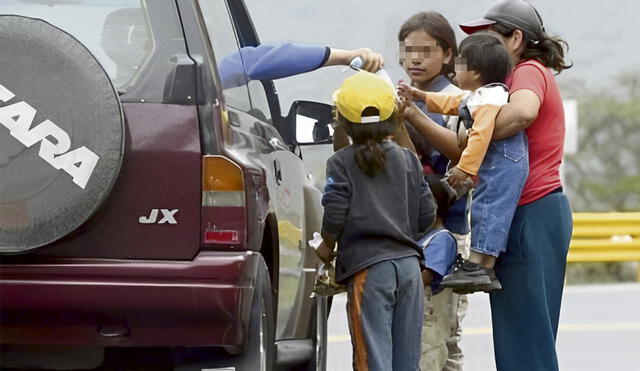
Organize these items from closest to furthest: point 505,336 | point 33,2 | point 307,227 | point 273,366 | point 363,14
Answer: point 33,2
point 273,366
point 505,336
point 307,227
point 363,14

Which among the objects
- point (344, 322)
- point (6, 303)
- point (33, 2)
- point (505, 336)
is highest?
point (33, 2)

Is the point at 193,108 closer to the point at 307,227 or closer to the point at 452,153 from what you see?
the point at 452,153

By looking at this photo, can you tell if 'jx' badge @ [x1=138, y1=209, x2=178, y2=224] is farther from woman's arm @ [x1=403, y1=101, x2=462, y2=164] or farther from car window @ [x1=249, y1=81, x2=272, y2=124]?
woman's arm @ [x1=403, y1=101, x2=462, y2=164]

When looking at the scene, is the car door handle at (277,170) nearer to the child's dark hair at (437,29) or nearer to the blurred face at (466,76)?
the blurred face at (466,76)

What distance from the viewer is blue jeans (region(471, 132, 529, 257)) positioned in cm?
607

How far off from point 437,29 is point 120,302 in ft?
7.17

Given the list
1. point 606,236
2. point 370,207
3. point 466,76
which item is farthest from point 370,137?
point 606,236

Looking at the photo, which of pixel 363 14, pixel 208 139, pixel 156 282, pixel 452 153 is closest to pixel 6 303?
pixel 156 282

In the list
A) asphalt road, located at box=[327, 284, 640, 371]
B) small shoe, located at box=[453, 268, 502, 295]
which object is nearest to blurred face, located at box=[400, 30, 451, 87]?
small shoe, located at box=[453, 268, 502, 295]

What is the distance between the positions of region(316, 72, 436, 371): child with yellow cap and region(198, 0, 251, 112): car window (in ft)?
1.17

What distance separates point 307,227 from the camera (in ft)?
23.1

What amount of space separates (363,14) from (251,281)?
101ft

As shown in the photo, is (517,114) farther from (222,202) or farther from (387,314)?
(222,202)

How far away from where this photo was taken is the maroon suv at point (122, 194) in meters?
4.89
